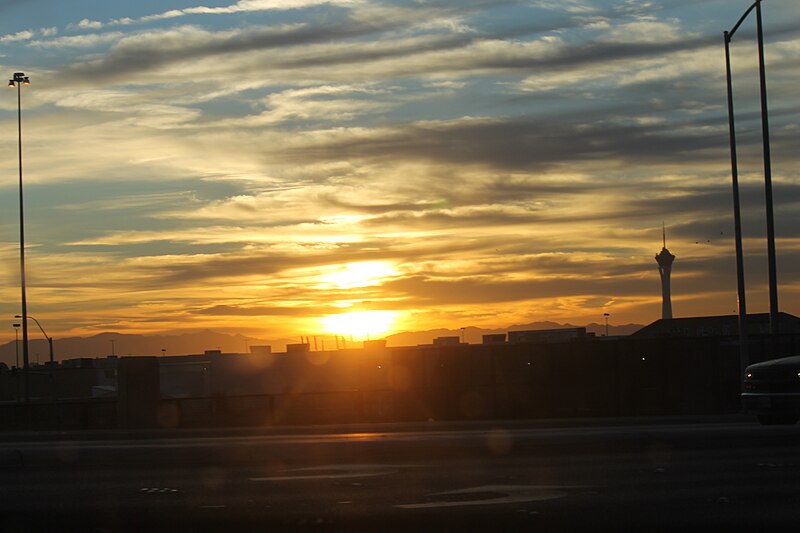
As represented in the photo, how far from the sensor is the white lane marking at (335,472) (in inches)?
568

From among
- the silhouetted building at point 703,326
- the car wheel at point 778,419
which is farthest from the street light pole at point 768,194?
the silhouetted building at point 703,326

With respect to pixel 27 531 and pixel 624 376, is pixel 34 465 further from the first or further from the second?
pixel 624 376

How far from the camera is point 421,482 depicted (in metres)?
13.7

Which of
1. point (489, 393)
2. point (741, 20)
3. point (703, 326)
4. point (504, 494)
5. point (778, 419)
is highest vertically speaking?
point (741, 20)

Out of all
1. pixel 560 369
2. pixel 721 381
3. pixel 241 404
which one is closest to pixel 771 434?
pixel 241 404

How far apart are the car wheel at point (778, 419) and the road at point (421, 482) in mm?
1489

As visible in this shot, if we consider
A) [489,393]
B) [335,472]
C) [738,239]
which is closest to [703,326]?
[489,393]

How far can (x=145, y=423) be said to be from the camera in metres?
31.8

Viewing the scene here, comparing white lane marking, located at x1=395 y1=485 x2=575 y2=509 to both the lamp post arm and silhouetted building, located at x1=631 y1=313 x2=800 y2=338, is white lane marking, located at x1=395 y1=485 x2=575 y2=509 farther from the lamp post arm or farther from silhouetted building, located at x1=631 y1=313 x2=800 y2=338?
silhouetted building, located at x1=631 y1=313 x2=800 y2=338

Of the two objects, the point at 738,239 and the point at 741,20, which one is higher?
the point at 741,20

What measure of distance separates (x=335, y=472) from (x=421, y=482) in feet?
5.56

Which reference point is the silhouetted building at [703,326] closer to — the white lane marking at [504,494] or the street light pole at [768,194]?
the street light pole at [768,194]

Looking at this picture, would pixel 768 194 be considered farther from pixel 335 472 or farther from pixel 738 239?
pixel 335 472

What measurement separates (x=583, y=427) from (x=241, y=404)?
23.0 metres
